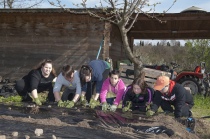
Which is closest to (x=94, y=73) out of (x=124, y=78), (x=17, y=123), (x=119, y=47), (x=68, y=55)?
(x=17, y=123)

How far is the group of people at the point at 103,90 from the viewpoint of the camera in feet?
17.4

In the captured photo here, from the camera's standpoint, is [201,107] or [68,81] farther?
[201,107]

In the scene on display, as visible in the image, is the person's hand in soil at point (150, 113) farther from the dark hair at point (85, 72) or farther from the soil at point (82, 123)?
the dark hair at point (85, 72)

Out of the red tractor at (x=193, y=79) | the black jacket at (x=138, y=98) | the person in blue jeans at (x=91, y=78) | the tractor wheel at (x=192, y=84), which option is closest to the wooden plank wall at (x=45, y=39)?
the red tractor at (x=193, y=79)

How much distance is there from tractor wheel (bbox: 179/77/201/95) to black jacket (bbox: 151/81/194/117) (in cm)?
377

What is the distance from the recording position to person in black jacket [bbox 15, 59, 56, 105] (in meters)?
6.09

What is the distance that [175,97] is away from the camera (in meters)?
5.30

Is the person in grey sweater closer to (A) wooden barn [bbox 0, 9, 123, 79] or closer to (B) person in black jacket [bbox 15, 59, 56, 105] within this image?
(B) person in black jacket [bbox 15, 59, 56, 105]

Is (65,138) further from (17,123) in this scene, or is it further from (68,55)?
(68,55)

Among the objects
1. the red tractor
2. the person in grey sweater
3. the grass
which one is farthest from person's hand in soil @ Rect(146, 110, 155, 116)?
the red tractor

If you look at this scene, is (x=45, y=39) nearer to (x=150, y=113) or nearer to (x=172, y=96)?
(x=172, y=96)

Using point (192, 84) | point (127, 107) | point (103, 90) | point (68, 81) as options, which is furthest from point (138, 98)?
point (192, 84)

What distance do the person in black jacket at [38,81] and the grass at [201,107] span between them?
3.09 metres

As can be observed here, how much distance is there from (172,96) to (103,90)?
135cm
